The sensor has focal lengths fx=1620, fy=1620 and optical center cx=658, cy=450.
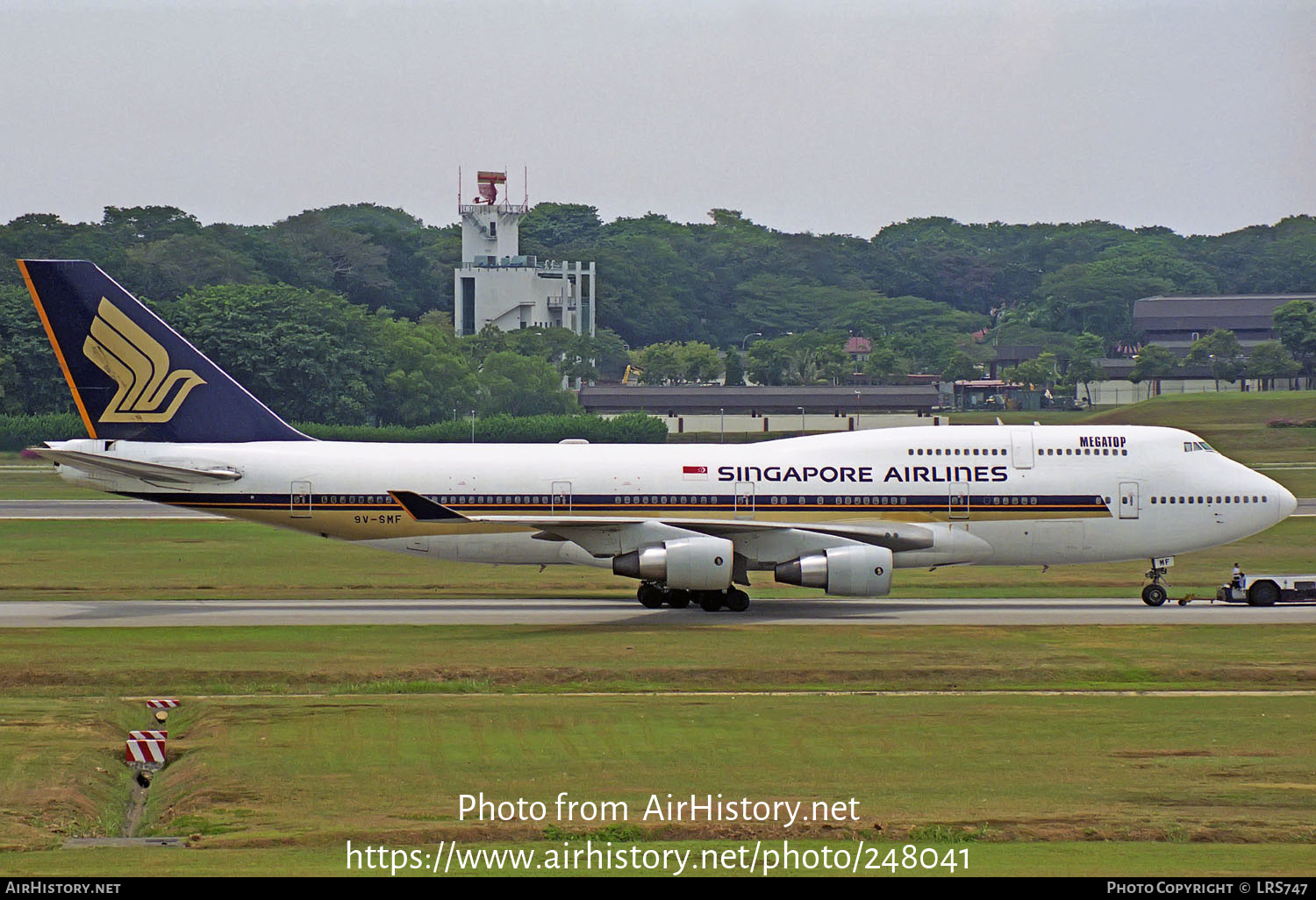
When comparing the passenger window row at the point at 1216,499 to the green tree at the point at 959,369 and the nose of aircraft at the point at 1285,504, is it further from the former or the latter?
the green tree at the point at 959,369

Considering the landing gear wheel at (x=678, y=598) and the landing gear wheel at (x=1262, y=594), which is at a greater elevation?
the landing gear wheel at (x=1262, y=594)

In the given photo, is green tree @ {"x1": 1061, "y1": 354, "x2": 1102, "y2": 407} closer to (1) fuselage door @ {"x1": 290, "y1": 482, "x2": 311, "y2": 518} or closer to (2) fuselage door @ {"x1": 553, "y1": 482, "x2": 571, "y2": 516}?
(2) fuselage door @ {"x1": 553, "y1": 482, "x2": 571, "y2": 516}

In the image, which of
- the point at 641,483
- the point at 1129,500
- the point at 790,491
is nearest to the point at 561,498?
the point at 641,483

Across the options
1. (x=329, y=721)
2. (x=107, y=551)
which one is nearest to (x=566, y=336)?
(x=107, y=551)

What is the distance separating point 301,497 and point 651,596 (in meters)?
9.74

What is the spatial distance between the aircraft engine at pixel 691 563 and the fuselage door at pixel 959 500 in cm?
665

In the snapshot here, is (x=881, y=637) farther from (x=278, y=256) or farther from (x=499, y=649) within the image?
(x=278, y=256)

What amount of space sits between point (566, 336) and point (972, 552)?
127171 mm

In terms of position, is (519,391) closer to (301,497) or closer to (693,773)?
(301,497)

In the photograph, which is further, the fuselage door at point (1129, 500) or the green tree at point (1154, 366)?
the green tree at point (1154, 366)

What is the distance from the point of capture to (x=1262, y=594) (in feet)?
142

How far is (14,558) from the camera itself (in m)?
54.6

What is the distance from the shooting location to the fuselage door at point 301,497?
142ft

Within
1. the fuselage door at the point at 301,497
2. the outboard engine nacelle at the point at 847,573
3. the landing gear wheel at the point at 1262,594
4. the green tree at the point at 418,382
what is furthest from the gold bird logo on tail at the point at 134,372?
the green tree at the point at 418,382
